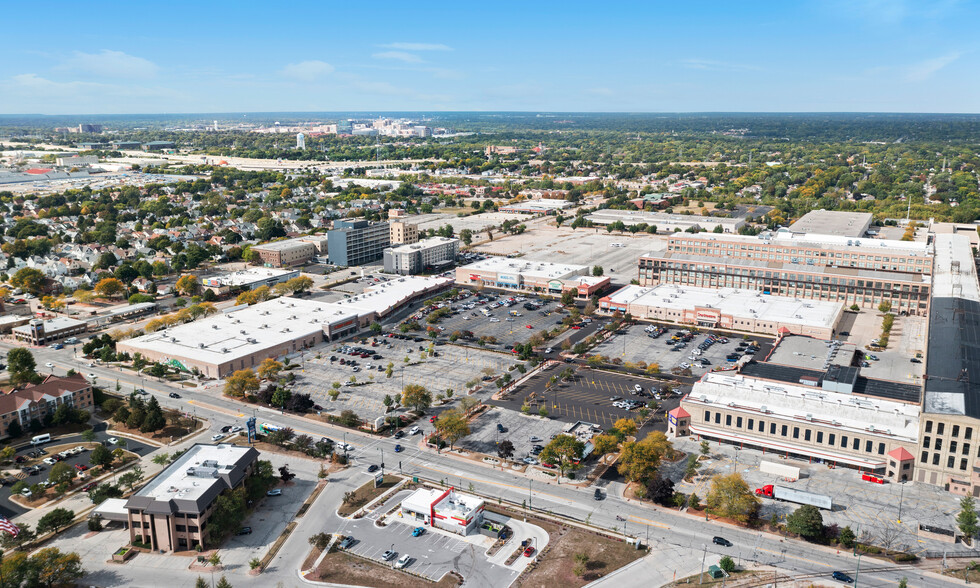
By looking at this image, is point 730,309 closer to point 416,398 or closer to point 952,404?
point 952,404

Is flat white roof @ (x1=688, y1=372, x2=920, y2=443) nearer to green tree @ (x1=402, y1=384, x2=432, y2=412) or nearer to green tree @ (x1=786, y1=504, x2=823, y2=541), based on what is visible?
green tree @ (x1=786, y1=504, x2=823, y2=541)

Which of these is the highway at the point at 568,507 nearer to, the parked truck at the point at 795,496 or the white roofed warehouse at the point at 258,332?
the parked truck at the point at 795,496

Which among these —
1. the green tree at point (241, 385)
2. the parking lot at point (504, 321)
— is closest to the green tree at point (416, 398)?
the green tree at point (241, 385)

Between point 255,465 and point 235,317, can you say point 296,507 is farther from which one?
point 235,317

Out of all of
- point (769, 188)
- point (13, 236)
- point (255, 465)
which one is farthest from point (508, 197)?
point (255, 465)

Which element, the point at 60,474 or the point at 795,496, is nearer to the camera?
the point at 795,496

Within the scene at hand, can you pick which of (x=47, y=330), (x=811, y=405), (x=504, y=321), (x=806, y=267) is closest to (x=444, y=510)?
(x=811, y=405)

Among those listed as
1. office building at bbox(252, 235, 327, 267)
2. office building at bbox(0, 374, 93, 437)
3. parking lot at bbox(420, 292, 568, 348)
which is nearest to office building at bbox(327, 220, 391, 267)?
office building at bbox(252, 235, 327, 267)
